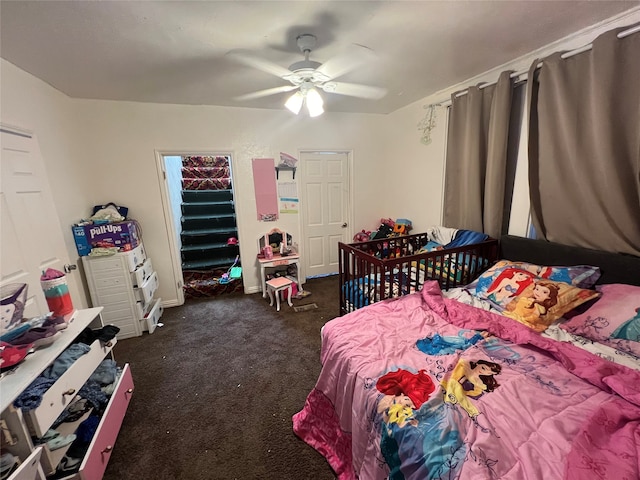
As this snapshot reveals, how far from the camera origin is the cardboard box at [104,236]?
8.17 ft

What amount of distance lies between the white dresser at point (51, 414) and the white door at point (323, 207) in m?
2.66

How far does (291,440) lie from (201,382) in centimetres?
91

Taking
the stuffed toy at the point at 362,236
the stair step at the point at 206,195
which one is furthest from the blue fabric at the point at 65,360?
the stair step at the point at 206,195

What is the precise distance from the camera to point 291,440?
5.26ft

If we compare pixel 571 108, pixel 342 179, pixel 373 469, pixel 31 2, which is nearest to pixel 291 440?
pixel 373 469

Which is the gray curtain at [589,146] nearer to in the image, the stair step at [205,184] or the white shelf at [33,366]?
the white shelf at [33,366]

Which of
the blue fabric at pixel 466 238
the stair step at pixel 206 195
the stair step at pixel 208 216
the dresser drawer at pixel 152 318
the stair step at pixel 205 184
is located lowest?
the dresser drawer at pixel 152 318

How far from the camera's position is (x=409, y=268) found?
6.80 ft

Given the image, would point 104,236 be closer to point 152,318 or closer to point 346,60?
point 152,318

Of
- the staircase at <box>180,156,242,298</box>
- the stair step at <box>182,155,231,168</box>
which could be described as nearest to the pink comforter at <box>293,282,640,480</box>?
the staircase at <box>180,156,242,298</box>

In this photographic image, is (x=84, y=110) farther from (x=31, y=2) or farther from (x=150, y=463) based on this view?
(x=150, y=463)

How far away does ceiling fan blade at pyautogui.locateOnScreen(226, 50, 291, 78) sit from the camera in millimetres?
1813

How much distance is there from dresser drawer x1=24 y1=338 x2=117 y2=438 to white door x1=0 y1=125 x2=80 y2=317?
0.85 m

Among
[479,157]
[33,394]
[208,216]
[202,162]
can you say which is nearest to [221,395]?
[33,394]
